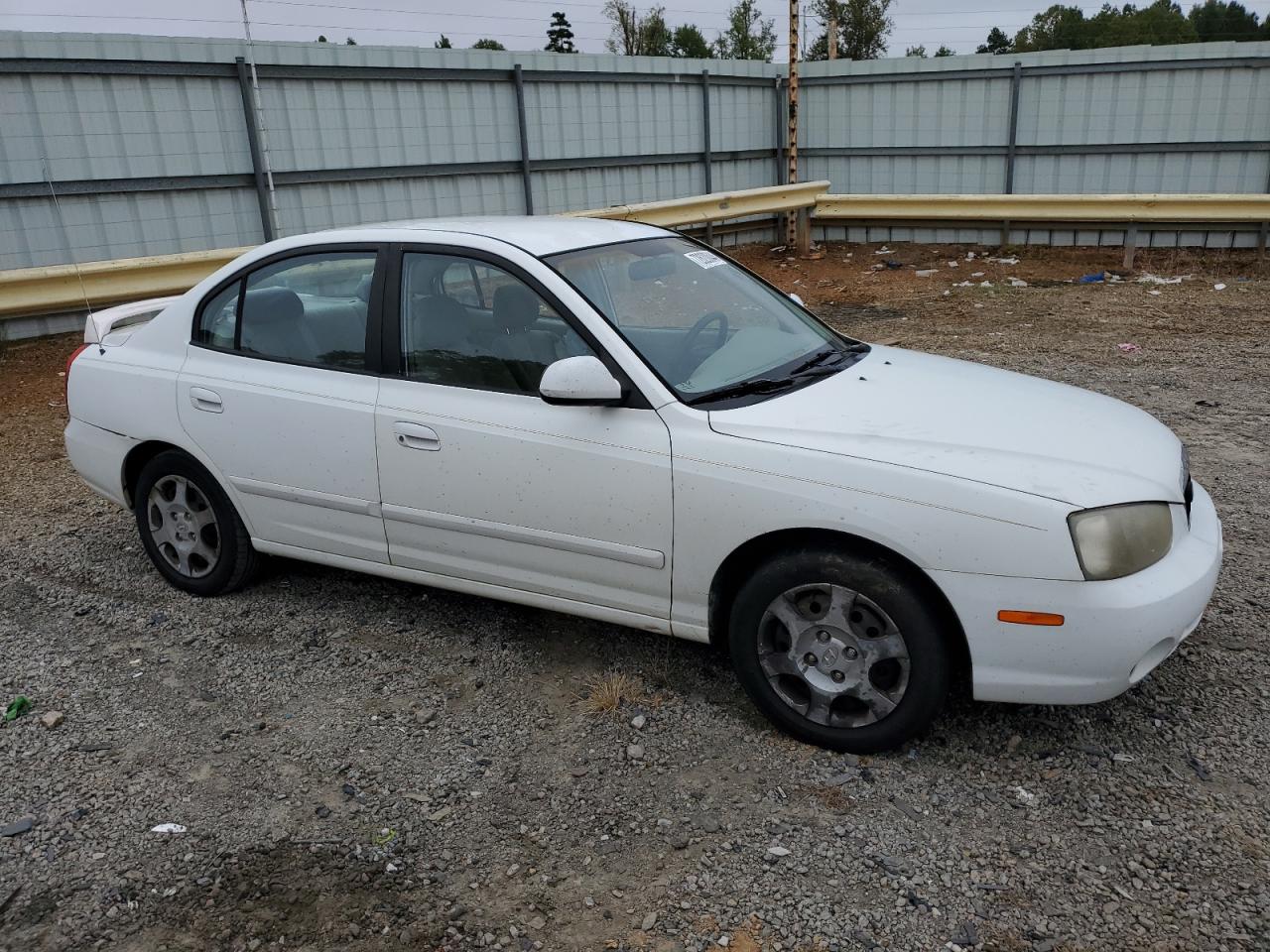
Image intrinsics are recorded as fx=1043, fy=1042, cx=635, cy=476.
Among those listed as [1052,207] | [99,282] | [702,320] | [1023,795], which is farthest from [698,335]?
[1052,207]

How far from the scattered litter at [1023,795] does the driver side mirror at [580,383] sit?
1.77 metres

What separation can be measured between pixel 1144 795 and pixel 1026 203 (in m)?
11.8

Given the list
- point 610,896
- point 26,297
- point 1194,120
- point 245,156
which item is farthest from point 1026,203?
point 610,896

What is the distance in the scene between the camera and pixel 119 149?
390 inches

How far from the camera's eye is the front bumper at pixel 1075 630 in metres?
3.01

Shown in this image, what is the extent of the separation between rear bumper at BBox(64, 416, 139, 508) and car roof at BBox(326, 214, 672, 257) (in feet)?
4.81

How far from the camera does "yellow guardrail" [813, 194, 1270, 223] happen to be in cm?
1247

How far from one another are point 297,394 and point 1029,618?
2.87m

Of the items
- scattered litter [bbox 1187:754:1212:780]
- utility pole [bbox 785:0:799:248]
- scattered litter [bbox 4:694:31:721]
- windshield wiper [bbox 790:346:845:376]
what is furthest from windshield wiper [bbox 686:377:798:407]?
utility pole [bbox 785:0:799:248]

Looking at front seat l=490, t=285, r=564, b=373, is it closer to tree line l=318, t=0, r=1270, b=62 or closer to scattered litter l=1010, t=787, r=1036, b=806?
scattered litter l=1010, t=787, r=1036, b=806

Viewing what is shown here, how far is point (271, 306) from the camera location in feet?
14.6

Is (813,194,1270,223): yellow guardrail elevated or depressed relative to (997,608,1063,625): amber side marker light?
depressed

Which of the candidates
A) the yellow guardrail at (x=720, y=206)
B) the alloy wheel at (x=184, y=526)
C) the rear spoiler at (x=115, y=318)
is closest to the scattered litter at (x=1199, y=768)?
the alloy wheel at (x=184, y=526)

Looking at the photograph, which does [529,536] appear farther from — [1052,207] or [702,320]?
[1052,207]
